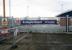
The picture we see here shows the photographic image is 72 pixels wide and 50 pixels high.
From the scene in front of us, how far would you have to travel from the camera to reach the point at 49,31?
3356 cm

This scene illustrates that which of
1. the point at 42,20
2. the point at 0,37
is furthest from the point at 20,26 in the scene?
the point at 0,37

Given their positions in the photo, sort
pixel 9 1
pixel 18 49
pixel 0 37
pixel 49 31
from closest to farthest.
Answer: pixel 18 49
pixel 0 37
pixel 49 31
pixel 9 1

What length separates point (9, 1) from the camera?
117 ft

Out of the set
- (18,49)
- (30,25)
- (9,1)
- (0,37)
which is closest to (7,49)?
Answer: (18,49)

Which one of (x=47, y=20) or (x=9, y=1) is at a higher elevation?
(x=9, y=1)

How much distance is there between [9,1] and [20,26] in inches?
195

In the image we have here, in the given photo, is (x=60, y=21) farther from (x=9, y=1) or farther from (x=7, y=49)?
(x=7, y=49)

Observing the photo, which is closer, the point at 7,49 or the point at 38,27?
the point at 7,49

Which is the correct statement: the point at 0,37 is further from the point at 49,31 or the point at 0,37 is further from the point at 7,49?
the point at 49,31

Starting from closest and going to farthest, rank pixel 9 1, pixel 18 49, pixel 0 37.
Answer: pixel 18 49 → pixel 0 37 → pixel 9 1

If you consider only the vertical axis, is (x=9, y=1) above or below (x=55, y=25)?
above

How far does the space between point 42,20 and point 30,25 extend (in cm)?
220

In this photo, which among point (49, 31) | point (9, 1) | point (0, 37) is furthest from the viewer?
point (9, 1)

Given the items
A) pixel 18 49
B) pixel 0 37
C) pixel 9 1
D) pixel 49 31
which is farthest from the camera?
pixel 9 1
